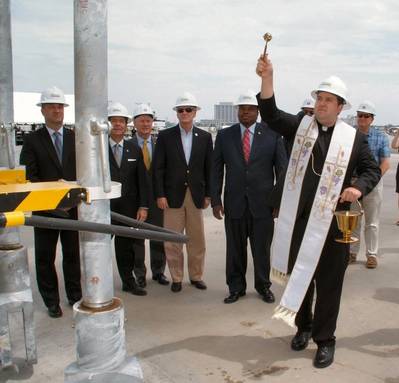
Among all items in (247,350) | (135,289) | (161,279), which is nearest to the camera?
(247,350)

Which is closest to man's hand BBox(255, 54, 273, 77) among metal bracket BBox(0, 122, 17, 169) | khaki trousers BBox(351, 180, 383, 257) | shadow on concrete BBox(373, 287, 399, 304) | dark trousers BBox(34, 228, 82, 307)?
metal bracket BBox(0, 122, 17, 169)

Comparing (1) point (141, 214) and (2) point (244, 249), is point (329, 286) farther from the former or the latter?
(1) point (141, 214)

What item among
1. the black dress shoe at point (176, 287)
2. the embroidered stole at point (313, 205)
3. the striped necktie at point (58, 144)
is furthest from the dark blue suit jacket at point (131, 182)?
the embroidered stole at point (313, 205)

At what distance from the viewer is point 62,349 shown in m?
3.49

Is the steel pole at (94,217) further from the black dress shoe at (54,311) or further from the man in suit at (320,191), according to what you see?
the black dress shoe at (54,311)

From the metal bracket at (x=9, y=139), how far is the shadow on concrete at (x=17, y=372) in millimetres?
1271

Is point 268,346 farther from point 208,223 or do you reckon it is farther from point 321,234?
point 208,223

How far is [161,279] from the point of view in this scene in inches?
201

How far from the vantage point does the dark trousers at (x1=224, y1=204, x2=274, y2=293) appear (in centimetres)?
452

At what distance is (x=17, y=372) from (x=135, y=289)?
1.72 metres

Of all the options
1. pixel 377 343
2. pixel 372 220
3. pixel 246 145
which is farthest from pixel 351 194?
pixel 372 220

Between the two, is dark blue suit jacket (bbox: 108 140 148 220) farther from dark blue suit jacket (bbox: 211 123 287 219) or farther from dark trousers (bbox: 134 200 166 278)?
dark blue suit jacket (bbox: 211 123 287 219)

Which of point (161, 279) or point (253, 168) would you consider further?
point (161, 279)

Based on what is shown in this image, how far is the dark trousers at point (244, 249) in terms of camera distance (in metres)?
4.52
